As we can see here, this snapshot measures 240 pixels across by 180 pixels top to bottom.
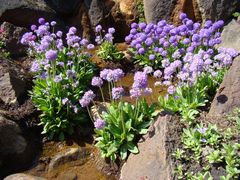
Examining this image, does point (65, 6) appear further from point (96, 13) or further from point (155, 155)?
point (155, 155)

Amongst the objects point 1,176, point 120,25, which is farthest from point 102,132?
point 120,25

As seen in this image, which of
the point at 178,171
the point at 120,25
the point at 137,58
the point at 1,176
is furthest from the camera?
the point at 120,25

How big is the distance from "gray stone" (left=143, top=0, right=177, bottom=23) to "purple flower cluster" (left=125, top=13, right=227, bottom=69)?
3.19 ft

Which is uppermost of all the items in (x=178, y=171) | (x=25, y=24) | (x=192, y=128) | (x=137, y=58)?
(x=25, y=24)

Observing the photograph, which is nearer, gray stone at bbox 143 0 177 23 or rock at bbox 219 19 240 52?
rock at bbox 219 19 240 52

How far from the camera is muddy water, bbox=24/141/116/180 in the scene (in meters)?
6.38

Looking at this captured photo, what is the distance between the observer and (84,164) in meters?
6.61

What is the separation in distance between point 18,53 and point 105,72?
4.32 metres

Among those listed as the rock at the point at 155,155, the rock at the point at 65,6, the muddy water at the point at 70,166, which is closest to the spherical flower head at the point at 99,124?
the rock at the point at 155,155

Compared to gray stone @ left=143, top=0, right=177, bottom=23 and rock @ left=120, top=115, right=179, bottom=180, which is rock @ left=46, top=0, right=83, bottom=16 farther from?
rock @ left=120, top=115, right=179, bottom=180

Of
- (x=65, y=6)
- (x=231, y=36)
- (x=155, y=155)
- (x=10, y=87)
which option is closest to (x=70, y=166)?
(x=155, y=155)

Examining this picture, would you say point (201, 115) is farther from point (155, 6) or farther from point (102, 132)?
point (155, 6)

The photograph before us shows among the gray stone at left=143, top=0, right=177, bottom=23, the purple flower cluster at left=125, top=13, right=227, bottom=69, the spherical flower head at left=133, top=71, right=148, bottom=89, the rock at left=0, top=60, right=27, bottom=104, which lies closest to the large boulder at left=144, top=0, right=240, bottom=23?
the gray stone at left=143, top=0, right=177, bottom=23

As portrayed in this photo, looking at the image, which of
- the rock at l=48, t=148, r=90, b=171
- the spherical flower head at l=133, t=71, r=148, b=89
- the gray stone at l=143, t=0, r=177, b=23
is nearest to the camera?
the spherical flower head at l=133, t=71, r=148, b=89
